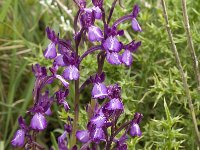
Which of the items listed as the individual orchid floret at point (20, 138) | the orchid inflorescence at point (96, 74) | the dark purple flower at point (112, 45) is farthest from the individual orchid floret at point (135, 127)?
the individual orchid floret at point (20, 138)

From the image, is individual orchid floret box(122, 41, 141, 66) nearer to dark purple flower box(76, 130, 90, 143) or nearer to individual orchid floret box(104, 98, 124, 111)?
individual orchid floret box(104, 98, 124, 111)

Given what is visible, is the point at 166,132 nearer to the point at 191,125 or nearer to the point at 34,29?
the point at 191,125

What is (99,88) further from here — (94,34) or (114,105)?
(94,34)

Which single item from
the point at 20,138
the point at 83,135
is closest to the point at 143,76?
the point at 83,135

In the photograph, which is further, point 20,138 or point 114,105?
point 20,138

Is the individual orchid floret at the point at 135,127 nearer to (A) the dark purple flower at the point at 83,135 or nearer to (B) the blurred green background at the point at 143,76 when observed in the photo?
(A) the dark purple flower at the point at 83,135
